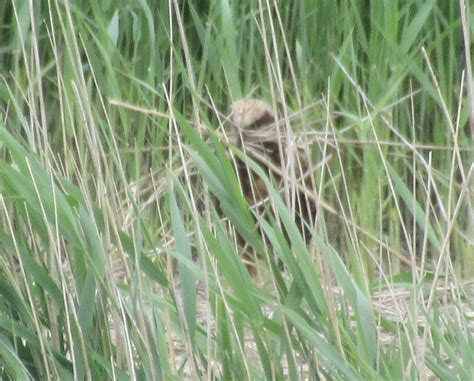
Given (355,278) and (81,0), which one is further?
(81,0)

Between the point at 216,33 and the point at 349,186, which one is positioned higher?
the point at 216,33

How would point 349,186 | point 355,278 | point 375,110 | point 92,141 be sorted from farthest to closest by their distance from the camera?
point 349,186, point 375,110, point 355,278, point 92,141

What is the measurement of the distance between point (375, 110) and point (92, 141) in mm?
1232

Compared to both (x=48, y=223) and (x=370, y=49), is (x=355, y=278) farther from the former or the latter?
(x=370, y=49)

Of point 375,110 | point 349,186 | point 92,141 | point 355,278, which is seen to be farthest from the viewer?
point 349,186

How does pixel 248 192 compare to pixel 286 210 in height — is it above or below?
below

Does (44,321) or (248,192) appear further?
(248,192)

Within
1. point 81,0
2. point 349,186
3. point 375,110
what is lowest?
point 349,186

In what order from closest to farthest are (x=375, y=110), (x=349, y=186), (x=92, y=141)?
1. (x=92, y=141)
2. (x=375, y=110)
3. (x=349, y=186)

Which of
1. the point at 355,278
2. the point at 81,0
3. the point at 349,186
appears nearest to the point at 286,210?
the point at 355,278

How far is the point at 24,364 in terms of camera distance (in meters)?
1.79

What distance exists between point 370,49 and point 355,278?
1449mm

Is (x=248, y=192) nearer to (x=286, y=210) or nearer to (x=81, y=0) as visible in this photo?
(x=81, y=0)

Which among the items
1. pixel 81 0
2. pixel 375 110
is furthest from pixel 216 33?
pixel 375 110
